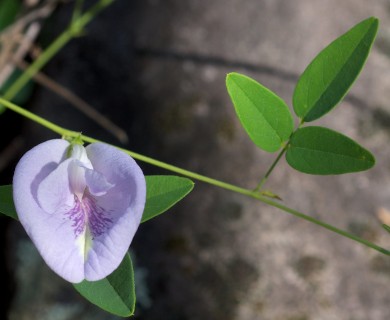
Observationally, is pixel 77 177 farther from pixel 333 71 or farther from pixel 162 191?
pixel 333 71

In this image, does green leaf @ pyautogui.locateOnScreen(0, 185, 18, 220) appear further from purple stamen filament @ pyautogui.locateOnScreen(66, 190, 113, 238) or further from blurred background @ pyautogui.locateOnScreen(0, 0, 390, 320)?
blurred background @ pyautogui.locateOnScreen(0, 0, 390, 320)

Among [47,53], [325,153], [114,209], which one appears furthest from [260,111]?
[47,53]

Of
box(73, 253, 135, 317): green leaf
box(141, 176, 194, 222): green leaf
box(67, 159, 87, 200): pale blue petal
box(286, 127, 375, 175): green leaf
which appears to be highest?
box(286, 127, 375, 175): green leaf

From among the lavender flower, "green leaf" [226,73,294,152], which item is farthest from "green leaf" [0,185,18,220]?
"green leaf" [226,73,294,152]

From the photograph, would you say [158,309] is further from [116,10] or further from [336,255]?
[116,10]

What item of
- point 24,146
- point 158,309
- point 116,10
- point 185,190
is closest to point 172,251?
point 158,309
